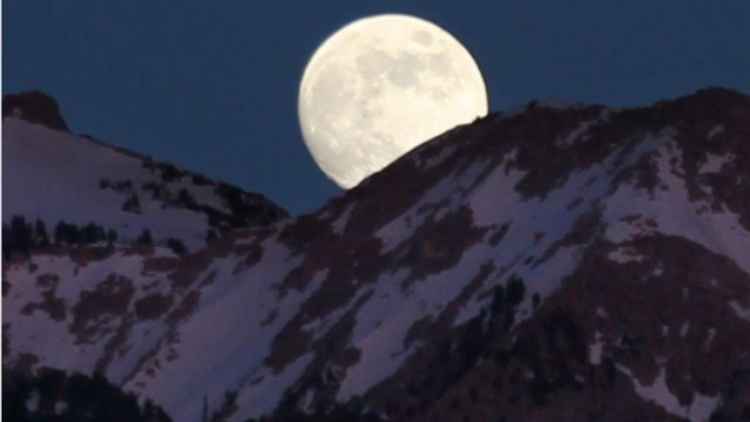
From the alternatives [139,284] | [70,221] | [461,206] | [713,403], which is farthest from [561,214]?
[70,221]

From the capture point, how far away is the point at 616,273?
120m

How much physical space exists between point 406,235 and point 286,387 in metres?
13.3

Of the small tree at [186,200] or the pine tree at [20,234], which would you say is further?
the small tree at [186,200]

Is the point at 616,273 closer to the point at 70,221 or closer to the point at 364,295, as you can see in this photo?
the point at 364,295

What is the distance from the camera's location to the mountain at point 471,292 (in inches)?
4515

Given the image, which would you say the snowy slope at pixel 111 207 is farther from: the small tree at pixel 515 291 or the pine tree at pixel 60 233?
the small tree at pixel 515 291

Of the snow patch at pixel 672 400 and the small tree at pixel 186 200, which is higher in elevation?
the small tree at pixel 186 200

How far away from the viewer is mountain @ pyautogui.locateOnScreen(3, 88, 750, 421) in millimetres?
114688

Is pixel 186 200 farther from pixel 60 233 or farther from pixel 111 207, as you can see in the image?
pixel 60 233

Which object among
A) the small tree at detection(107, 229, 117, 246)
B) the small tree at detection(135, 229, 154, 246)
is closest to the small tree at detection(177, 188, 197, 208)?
the small tree at detection(135, 229, 154, 246)

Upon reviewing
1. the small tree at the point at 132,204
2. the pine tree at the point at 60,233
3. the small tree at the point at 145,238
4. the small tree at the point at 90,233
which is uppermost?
the pine tree at the point at 60,233

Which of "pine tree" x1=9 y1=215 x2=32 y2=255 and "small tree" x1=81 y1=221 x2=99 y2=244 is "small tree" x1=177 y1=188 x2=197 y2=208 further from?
"pine tree" x1=9 y1=215 x2=32 y2=255

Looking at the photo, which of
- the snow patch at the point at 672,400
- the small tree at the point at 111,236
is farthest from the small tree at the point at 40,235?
the snow patch at the point at 672,400

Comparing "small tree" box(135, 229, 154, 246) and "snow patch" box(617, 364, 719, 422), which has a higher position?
"small tree" box(135, 229, 154, 246)
